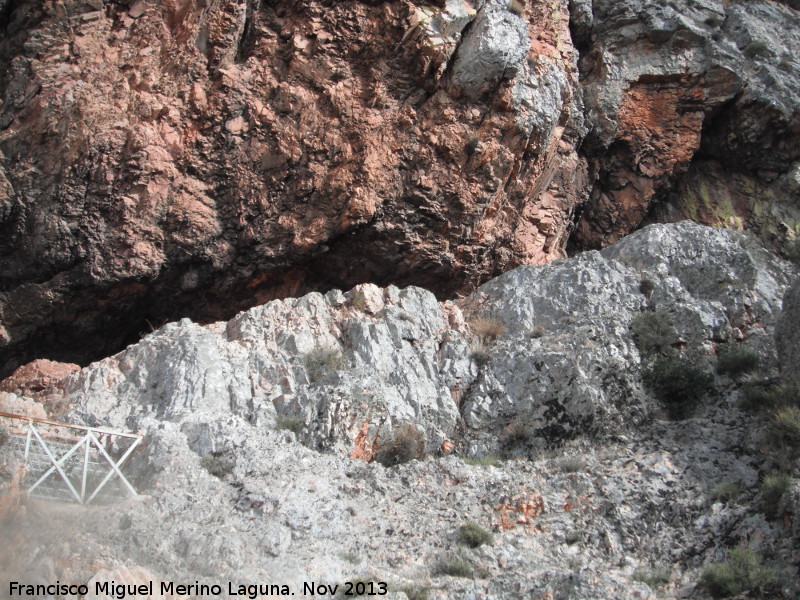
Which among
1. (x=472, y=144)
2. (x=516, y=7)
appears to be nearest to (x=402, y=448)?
(x=472, y=144)

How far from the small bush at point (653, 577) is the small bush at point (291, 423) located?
4751mm

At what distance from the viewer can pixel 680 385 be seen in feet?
39.6

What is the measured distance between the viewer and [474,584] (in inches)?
327

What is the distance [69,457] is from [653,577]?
6.73 m

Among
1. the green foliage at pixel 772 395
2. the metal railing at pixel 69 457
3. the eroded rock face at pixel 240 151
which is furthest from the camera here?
the eroded rock face at pixel 240 151

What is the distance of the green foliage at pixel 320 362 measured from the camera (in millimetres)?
12109

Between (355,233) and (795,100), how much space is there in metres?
11.1

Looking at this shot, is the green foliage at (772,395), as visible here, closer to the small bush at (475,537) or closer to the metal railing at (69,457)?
the small bush at (475,537)

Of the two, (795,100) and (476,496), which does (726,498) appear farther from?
(795,100)

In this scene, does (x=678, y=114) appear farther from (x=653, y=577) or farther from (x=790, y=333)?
(x=653, y=577)

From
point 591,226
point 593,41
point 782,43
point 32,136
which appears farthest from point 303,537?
point 782,43

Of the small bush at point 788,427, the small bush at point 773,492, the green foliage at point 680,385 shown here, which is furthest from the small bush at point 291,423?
the small bush at point 788,427

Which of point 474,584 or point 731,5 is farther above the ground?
point 731,5

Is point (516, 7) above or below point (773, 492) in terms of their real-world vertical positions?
above
